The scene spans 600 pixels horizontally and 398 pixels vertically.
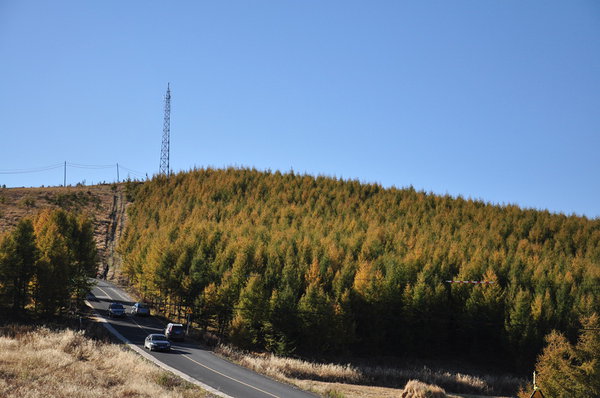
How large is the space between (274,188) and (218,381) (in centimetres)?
9298

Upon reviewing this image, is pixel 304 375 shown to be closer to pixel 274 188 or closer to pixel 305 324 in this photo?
pixel 305 324

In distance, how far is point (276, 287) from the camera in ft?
201

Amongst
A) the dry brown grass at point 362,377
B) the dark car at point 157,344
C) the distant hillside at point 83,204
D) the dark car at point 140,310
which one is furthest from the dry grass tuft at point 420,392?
the distant hillside at point 83,204

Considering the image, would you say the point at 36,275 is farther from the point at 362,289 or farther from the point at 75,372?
the point at 362,289

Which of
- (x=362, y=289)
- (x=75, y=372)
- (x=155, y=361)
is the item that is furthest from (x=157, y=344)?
(x=362, y=289)

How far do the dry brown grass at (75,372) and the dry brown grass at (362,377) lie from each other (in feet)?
32.4

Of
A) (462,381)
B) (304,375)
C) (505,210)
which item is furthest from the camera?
(505,210)

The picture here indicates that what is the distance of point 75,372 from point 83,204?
9804 centimetres

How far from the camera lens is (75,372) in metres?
29.5

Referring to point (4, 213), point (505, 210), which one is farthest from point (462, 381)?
point (4, 213)

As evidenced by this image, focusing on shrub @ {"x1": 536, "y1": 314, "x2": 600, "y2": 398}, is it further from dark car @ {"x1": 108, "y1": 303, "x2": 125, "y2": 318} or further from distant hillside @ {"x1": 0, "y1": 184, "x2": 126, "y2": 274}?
distant hillside @ {"x1": 0, "y1": 184, "x2": 126, "y2": 274}

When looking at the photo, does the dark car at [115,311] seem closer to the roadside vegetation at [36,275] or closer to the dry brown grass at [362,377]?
the roadside vegetation at [36,275]

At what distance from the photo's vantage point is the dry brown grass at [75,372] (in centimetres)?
2544

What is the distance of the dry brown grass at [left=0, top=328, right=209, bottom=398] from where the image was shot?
25438mm
